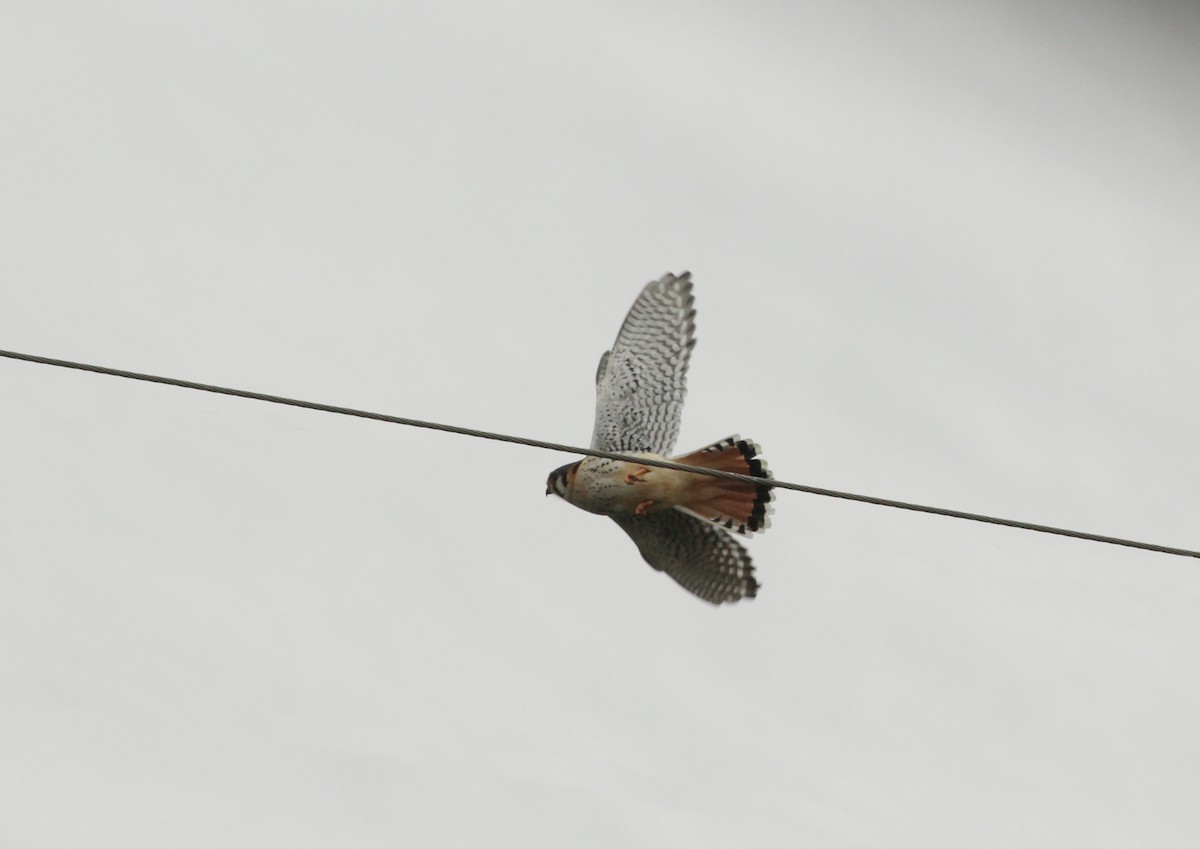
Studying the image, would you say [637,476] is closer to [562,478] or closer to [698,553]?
[562,478]

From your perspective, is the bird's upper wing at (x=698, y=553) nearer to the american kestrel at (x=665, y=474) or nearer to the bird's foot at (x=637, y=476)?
the american kestrel at (x=665, y=474)

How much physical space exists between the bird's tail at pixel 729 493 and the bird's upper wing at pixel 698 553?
11 centimetres

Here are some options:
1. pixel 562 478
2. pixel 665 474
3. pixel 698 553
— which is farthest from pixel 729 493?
pixel 562 478

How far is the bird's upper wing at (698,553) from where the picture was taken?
5.71m

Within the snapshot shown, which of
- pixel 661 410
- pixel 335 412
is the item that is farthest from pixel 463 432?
pixel 661 410

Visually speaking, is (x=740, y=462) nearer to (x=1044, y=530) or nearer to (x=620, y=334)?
(x=620, y=334)

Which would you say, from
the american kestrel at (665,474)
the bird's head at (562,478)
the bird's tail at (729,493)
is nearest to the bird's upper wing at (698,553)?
the american kestrel at (665,474)

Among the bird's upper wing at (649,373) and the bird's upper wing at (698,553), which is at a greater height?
the bird's upper wing at (649,373)

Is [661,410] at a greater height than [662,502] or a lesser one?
greater

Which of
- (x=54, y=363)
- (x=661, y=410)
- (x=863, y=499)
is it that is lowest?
(x=54, y=363)

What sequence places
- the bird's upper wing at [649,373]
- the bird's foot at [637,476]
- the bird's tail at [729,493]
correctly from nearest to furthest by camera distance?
the bird's tail at [729,493]
the bird's foot at [637,476]
the bird's upper wing at [649,373]

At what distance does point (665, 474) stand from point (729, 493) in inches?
9.2

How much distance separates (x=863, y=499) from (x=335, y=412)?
1.18 metres

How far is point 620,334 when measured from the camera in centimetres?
604
